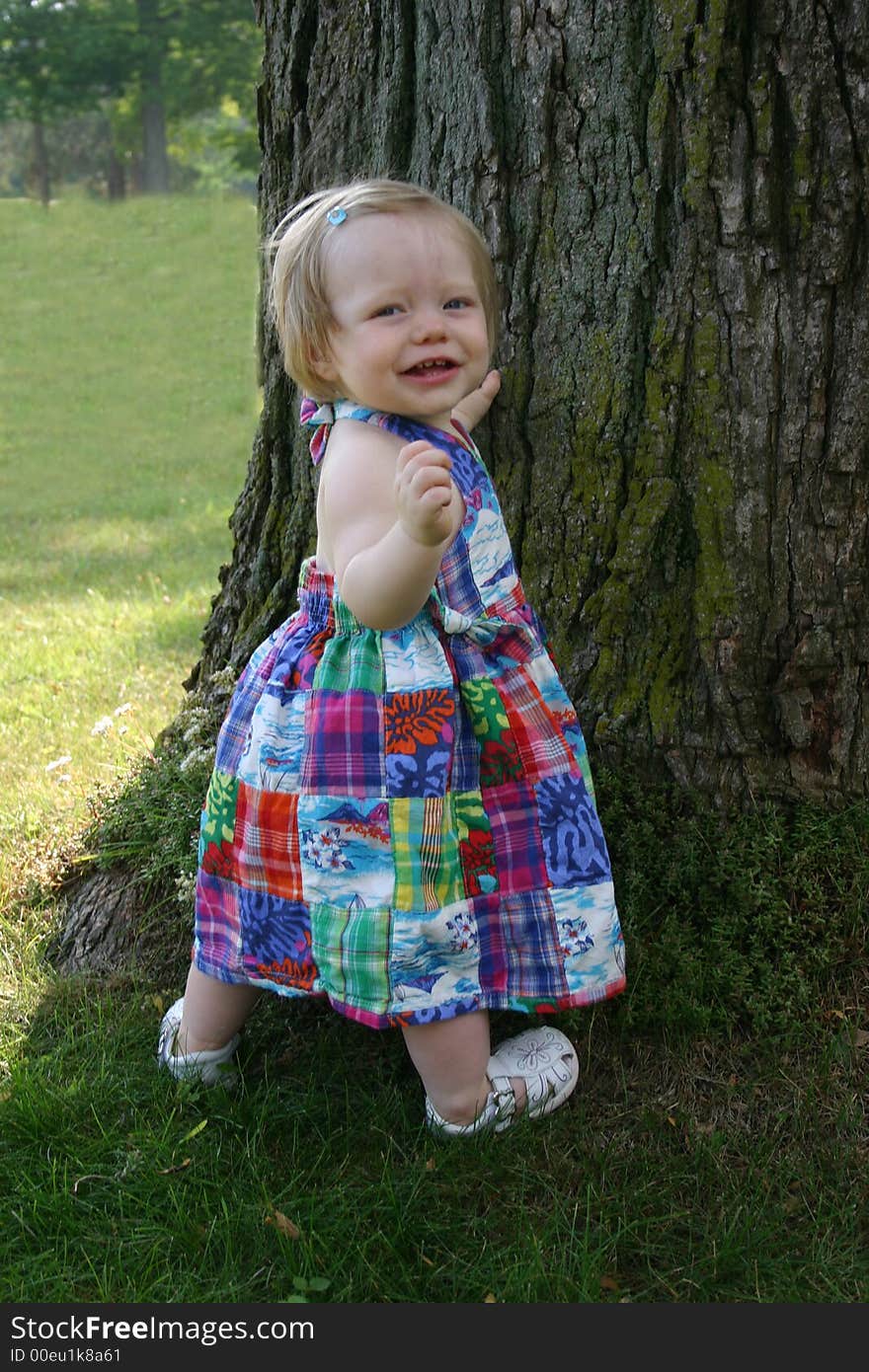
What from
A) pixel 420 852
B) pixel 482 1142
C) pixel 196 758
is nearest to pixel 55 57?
pixel 196 758

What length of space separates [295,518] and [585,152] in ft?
3.83

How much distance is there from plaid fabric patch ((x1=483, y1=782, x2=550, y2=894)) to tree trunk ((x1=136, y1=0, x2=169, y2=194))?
87.1 feet

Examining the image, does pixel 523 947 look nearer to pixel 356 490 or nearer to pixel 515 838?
pixel 515 838

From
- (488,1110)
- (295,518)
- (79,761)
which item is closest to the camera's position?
(488,1110)

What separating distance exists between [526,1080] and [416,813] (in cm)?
63

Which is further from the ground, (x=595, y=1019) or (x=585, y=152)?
(x=585, y=152)

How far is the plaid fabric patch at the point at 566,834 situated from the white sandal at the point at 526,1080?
0.38m

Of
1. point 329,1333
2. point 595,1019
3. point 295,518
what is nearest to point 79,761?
point 295,518

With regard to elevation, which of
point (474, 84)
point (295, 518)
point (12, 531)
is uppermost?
point (474, 84)

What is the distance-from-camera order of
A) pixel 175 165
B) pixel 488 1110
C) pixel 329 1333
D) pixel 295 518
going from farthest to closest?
pixel 175 165 → pixel 295 518 → pixel 488 1110 → pixel 329 1333

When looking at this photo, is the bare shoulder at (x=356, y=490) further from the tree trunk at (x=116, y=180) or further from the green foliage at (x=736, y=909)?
the tree trunk at (x=116, y=180)

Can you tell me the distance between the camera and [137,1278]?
222cm

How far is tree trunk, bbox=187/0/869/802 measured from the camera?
8.09 ft

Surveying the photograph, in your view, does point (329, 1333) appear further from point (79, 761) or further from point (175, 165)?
point (175, 165)
